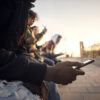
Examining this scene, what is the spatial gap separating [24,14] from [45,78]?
0.34 metres

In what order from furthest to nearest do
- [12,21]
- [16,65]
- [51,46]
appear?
[51,46] → [12,21] → [16,65]

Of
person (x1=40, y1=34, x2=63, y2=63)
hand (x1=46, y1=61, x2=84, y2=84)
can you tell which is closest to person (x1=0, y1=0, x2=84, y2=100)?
hand (x1=46, y1=61, x2=84, y2=84)

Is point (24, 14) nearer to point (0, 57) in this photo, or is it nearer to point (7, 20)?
point (7, 20)

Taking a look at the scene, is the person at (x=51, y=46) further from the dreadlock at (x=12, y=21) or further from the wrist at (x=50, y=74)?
the wrist at (x=50, y=74)

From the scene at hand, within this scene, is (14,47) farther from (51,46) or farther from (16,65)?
(51,46)

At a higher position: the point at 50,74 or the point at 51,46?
the point at 51,46

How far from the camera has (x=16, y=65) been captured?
144 cm

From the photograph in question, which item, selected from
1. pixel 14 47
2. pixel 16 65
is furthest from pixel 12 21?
pixel 16 65

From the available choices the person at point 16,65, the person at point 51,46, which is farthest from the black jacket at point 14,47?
the person at point 51,46

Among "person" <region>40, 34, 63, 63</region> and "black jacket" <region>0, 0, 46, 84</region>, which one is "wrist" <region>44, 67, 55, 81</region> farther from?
"person" <region>40, 34, 63, 63</region>

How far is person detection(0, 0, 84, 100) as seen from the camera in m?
1.43

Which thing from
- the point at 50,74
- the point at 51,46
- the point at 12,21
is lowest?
the point at 50,74

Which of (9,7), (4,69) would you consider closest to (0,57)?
(4,69)

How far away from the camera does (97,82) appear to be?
8.56 m
